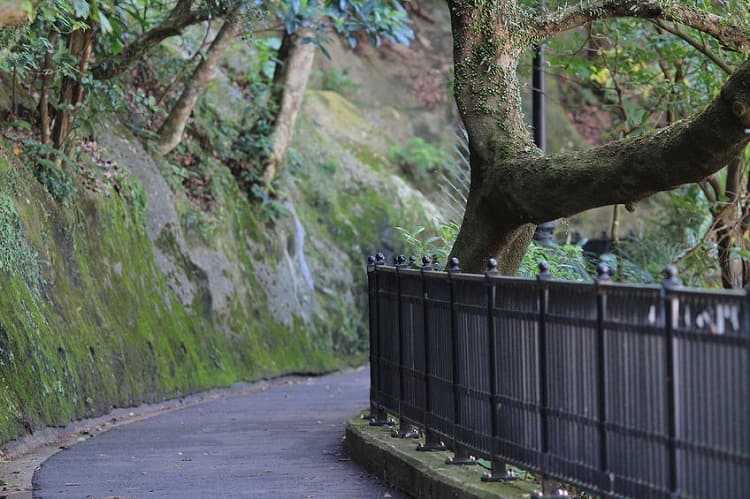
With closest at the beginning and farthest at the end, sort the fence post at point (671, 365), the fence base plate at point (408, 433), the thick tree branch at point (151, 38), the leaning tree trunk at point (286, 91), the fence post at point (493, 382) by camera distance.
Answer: the fence post at point (671, 365), the fence post at point (493, 382), the fence base plate at point (408, 433), the thick tree branch at point (151, 38), the leaning tree trunk at point (286, 91)

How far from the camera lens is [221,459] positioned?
10.2 m

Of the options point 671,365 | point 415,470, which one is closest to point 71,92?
point 415,470

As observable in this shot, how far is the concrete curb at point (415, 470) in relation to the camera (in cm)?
684

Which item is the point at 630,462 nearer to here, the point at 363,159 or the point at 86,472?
the point at 86,472

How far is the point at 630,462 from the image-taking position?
18.1 feet

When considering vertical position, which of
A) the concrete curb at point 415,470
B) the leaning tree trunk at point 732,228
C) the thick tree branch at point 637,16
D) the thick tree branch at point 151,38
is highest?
the thick tree branch at point 151,38

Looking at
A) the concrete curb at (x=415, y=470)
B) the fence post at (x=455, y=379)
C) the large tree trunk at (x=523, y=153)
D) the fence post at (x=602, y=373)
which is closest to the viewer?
the fence post at (x=602, y=373)

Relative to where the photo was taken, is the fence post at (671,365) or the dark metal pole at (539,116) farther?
the dark metal pole at (539,116)

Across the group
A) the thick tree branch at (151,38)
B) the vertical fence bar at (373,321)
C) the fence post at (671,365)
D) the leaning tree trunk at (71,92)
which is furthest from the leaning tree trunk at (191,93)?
the fence post at (671,365)

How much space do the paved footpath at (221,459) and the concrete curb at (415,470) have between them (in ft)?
0.46

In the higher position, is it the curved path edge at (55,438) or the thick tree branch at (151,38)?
the thick tree branch at (151,38)

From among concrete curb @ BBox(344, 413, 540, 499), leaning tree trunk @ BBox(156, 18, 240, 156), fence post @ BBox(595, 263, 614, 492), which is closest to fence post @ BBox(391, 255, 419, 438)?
concrete curb @ BBox(344, 413, 540, 499)

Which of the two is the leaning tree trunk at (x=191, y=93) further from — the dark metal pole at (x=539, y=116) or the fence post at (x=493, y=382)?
the fence post at (x=493, y=382)

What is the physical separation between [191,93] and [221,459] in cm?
866
